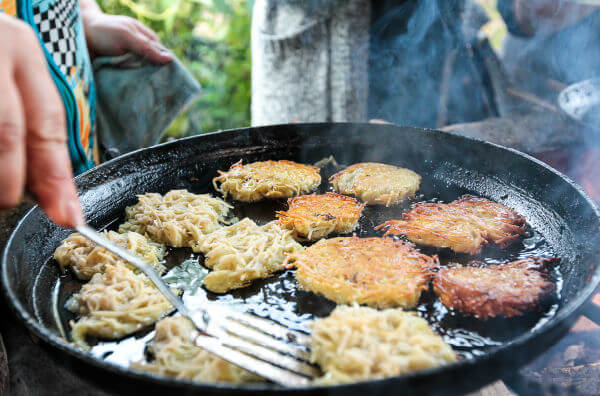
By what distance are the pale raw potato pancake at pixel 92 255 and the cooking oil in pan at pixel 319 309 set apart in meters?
0.08

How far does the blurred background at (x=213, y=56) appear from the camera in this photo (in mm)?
8844

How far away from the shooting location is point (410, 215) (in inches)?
123

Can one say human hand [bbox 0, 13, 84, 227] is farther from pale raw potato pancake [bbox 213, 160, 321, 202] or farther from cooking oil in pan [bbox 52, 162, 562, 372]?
pale raw potato pancake [bbox 213, 160, 321, 202]

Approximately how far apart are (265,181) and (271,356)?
1.84 meters

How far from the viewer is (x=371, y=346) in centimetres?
190

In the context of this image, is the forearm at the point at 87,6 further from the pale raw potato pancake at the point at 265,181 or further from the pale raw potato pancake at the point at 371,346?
the pale raw potato pancake at the point at 371,346

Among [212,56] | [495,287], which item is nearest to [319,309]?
[495,287]

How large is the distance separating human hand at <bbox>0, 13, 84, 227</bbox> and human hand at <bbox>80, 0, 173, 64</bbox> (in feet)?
9.58

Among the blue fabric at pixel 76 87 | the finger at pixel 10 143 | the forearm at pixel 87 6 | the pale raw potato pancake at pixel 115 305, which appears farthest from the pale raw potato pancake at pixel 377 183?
the forearm at pixel 87 6

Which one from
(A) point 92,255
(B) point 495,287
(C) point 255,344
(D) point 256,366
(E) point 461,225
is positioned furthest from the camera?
(E) point 461,225

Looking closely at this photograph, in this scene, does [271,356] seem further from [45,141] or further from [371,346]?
[45,141]

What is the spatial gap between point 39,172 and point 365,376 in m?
1.50

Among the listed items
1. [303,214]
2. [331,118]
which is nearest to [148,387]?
[303,214]

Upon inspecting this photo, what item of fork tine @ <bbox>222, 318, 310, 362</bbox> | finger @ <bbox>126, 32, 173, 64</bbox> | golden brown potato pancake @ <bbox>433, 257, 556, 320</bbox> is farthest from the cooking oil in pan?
finger @ <bbox>126, 32, 173, 64</bbox>
